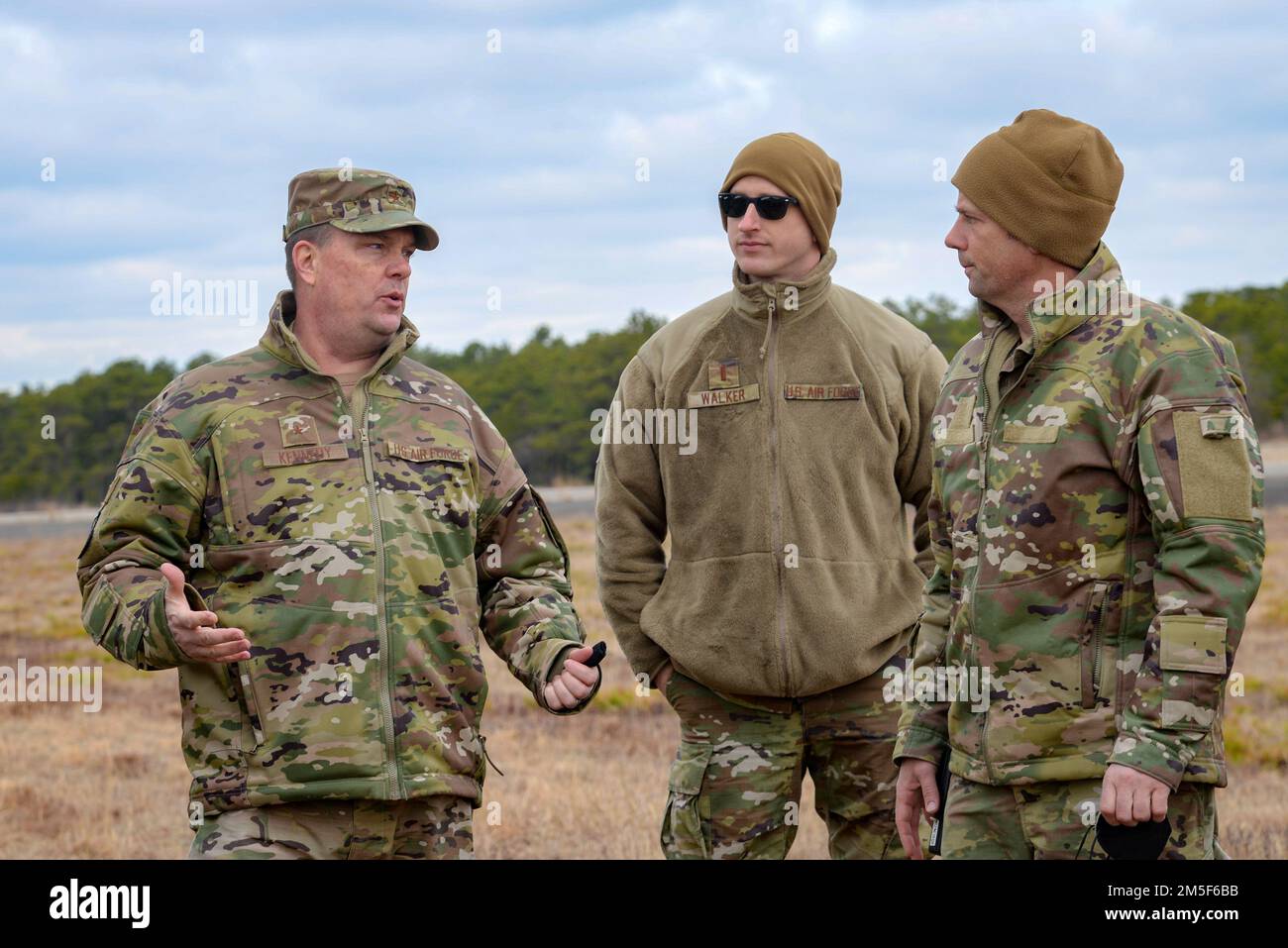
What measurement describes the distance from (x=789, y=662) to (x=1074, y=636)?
1284 mm

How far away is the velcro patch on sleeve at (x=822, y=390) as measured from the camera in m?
4.76

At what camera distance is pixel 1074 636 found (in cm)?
347

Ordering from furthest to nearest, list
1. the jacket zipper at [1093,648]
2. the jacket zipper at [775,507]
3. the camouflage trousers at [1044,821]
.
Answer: the jacket zipper at [775,507] → the jacket zipper at [1093,648] → the camouflage trousers at [1044,821]

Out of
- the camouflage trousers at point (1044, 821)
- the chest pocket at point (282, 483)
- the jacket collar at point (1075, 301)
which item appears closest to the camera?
the camouflage trousers at point (1044, 821)

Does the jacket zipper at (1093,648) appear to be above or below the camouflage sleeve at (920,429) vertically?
below

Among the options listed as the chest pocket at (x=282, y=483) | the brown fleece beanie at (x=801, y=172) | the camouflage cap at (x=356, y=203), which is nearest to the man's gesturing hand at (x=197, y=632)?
the chest pocket at (x=282, y=483)

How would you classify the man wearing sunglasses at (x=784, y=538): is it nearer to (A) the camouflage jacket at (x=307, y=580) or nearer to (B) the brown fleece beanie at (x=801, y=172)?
(B) the brown fleece beanie at (x=801, y=172)

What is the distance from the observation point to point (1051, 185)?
367 centimetres

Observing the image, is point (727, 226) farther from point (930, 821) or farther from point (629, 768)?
point (629, 768)

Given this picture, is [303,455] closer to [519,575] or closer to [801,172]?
[519,575]

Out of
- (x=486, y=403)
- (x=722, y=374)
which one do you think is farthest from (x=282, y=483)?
(x=486, y=403)

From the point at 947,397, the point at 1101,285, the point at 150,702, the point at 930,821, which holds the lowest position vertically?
the point at 150,702

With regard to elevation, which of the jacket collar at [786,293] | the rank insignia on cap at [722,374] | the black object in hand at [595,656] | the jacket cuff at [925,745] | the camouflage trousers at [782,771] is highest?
the jacket collar at [786,293]

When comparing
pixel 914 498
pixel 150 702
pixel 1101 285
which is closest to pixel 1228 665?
pixel 1101 285
